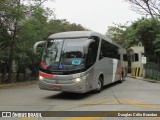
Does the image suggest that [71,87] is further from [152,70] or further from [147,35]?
[147,35]

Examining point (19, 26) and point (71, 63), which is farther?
point (19, 26)

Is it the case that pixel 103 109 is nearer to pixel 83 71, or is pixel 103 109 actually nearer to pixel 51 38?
pixel 83 71

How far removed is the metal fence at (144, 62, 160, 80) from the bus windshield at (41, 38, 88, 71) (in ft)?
61.4

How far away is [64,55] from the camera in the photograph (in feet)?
50.9

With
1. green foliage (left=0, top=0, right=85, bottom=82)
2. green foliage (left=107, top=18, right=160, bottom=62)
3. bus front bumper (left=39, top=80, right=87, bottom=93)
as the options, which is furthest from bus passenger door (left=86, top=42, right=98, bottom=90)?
green foliage (left=107, top=18, right=160, bottom=62)

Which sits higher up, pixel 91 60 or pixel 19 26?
pixel 19 26

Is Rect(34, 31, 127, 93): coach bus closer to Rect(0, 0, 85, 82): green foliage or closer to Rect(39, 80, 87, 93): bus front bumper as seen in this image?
Rect(39, 80, 87, 93): bus front bumper

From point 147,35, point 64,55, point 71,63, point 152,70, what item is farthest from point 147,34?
point 71,63

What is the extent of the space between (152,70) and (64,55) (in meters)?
21.1

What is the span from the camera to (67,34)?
16.4 meters

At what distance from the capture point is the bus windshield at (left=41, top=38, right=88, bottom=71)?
15.3m

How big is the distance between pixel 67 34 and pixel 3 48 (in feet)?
42.2

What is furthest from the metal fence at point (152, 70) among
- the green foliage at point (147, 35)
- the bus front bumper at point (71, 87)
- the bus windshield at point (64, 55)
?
the bus front bumper at point (71, 87)

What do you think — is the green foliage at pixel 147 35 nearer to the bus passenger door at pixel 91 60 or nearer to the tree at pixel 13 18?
the tree at pixel 13 18
